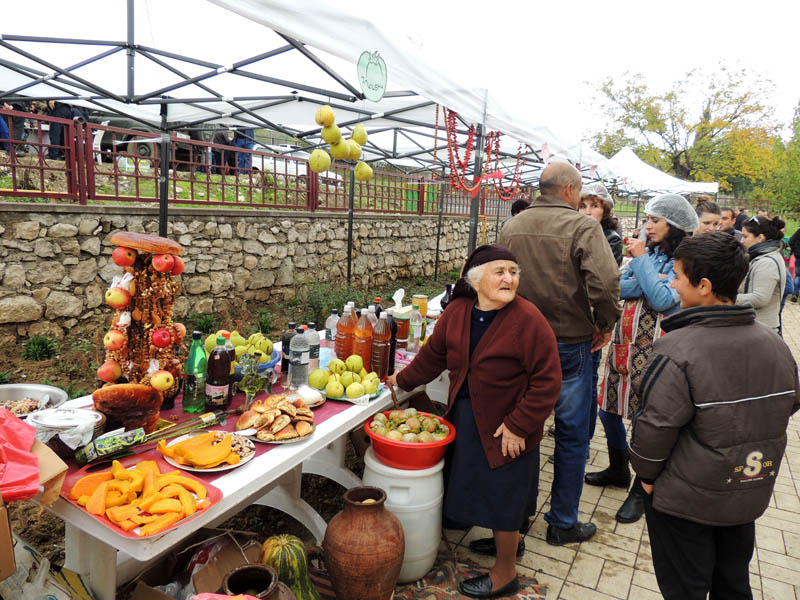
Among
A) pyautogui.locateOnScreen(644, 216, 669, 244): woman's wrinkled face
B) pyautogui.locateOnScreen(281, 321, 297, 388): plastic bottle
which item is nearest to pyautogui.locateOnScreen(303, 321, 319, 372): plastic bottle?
pyautogui.locateOnScreen(281, 321, 297, 388): plastic bottle

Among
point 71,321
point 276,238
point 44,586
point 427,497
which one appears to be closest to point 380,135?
point 276,238

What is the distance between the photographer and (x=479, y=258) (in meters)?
2.34

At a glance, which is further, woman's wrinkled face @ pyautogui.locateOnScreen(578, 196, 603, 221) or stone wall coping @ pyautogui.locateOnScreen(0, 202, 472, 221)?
stone wall coping @ pyautogui.locateOnScreen(0, 202, 472, 221)

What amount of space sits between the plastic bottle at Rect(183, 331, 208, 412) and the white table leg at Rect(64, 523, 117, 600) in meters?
0.63

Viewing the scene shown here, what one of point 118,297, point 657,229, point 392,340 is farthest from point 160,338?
point 657,229

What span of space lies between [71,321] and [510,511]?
509 cm

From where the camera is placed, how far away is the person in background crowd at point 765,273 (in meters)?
3.70

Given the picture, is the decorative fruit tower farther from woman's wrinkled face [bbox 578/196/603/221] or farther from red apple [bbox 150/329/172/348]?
woman's wrinkled face [bbox 578/196/603/221]

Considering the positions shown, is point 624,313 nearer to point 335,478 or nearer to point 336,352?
point 336,352

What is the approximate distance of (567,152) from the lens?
20.1 feet

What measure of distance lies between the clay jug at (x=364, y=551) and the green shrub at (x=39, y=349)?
4.14 metres

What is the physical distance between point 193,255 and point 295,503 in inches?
184

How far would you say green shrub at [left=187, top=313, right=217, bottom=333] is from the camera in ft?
20.1

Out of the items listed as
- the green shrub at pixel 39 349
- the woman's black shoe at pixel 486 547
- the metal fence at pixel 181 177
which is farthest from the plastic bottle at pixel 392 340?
the green shrub at pixel 39 349
